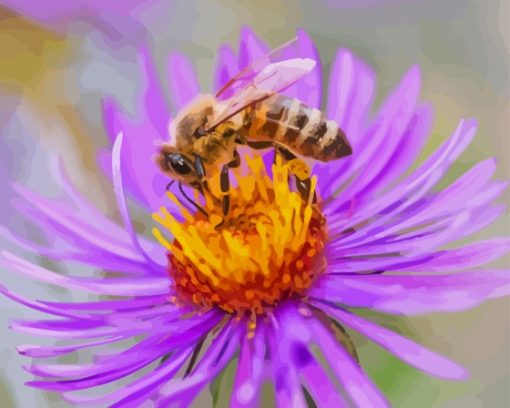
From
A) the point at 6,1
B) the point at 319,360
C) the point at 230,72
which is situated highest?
the point at 6,1

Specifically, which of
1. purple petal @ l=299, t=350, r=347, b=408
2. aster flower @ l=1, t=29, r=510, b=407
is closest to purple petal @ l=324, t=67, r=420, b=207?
aster flower @ l=1, t=29, r=510, b=407

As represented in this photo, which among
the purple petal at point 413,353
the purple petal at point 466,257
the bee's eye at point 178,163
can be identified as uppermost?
the bee's eye at point 178,163

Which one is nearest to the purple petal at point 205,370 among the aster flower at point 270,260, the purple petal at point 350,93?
the aster flower at point 270,260

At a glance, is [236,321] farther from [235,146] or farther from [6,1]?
[6,1]

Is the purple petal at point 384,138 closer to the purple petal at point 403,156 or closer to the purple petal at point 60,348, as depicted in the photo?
the purple petal at point 403,156

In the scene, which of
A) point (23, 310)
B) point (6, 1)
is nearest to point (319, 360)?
point (23, 310)

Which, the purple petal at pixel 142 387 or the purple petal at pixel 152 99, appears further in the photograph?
the purple petal at pixel 152 99

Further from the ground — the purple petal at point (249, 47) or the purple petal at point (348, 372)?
the purple petal at point (249, 47)
